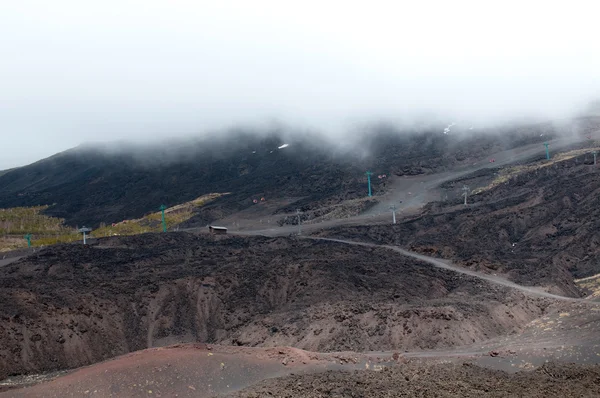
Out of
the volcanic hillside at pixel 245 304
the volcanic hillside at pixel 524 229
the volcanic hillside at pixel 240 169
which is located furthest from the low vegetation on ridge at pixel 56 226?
the volcanic hillside at pixel 524 229

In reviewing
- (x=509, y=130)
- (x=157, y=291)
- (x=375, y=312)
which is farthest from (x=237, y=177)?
(x=375, y=312)

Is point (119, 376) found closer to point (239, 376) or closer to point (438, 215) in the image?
point (239, 376)

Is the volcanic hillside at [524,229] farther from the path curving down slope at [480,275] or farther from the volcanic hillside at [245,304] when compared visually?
the volcanic hillside at [245,304]

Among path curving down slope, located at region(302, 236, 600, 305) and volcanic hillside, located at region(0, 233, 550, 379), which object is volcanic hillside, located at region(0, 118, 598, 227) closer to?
path curving down slope, located at region(302, 236, 600, 305)

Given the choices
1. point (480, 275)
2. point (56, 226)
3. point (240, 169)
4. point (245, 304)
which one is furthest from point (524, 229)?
point (240, 169)

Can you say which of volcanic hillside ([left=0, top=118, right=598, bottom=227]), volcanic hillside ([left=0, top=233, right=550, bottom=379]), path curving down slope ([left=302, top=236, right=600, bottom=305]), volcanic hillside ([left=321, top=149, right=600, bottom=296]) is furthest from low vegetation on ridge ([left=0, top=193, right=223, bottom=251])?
path curving down slope ([left=302, top=236, right=600, bottom=305])

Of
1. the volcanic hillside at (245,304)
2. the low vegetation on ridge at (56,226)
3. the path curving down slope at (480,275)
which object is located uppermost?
the low vegetation on ridge at (56,226)

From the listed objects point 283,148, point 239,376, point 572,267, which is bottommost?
point 572,267
